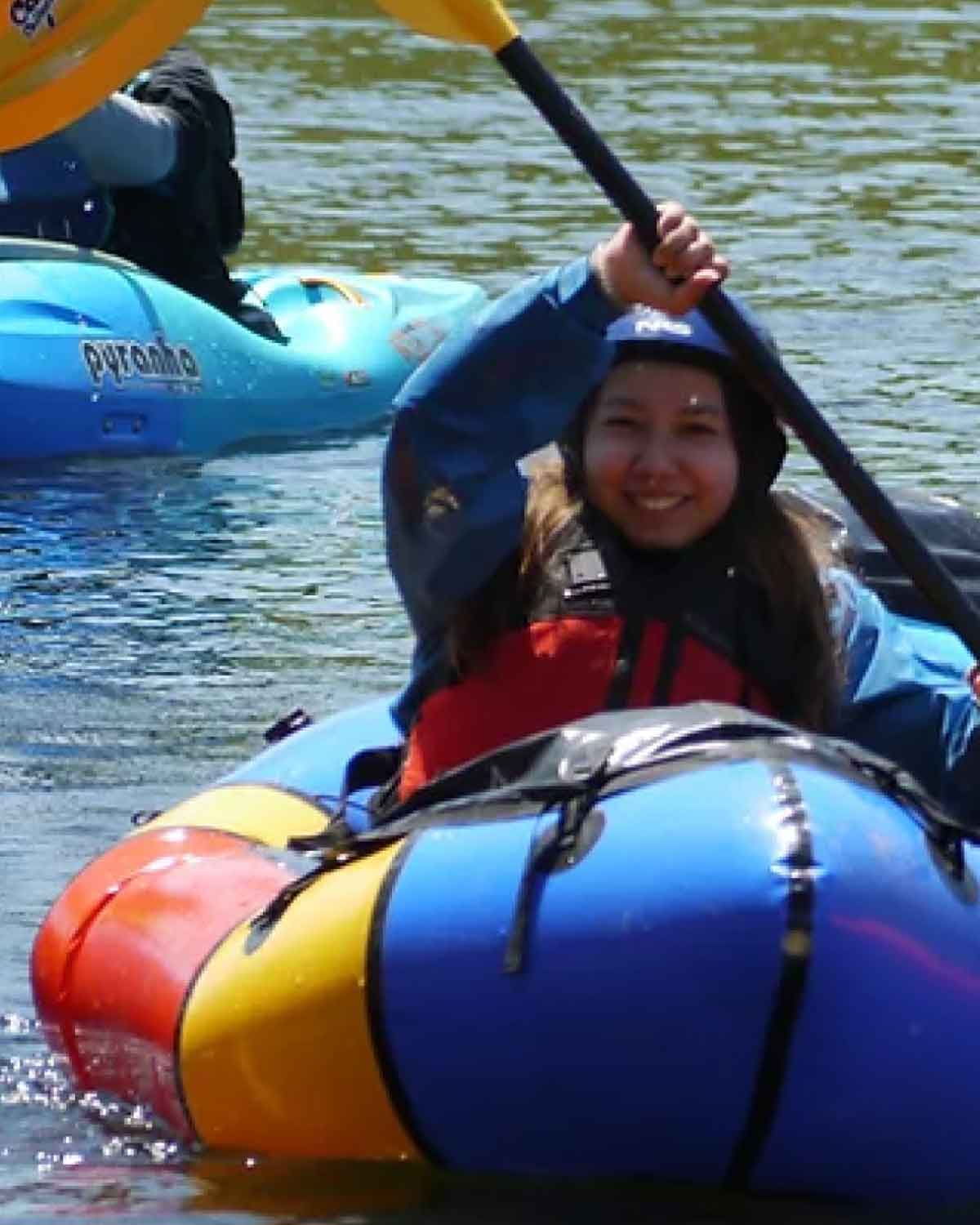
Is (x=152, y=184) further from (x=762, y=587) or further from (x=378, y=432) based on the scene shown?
(x=762, y=587)

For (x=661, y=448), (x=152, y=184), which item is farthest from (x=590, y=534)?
(x=152, y=184)

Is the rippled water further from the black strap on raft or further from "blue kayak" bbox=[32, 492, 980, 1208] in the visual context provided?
the black strap on raft

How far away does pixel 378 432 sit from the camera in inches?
397

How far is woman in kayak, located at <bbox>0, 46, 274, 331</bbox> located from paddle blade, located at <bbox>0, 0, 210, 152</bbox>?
4491mm

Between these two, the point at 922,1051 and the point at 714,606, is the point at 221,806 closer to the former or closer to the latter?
the point at 714,606

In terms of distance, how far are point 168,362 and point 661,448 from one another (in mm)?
4986

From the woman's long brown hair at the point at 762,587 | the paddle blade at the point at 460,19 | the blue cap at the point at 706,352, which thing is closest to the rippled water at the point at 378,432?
the woman's long brown hair at the point at 762,587

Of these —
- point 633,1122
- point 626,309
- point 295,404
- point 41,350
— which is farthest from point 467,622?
point 295,404

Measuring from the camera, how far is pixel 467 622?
4621 millimetres

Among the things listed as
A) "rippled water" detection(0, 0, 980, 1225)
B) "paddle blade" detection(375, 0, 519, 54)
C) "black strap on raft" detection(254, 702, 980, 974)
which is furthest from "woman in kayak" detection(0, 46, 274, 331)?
"black strap on raft" detection(254, 702, 980, 974)

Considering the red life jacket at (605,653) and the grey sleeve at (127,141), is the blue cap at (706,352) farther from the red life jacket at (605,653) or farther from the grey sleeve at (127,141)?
the grey sleeve at (127,141)

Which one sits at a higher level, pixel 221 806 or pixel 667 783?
pixel 667 783

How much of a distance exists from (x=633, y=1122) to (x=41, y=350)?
5.43 meters

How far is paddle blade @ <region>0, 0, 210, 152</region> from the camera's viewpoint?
460cm
